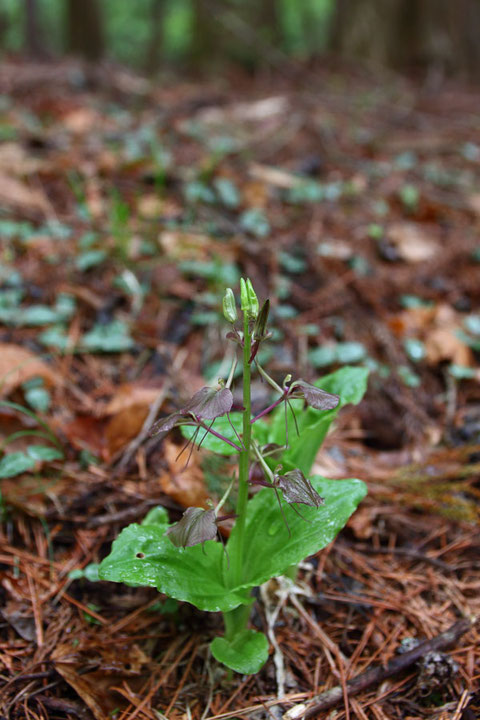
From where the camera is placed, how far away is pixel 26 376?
2400mm

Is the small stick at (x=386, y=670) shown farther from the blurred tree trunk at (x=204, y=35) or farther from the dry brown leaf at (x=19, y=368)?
the blurred tree trunk at (x=204, y=35)

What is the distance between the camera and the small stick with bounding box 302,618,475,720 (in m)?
1.50

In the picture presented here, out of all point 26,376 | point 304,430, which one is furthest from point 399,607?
point 26,376

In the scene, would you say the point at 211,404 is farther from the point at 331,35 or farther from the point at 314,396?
the point at 331,35

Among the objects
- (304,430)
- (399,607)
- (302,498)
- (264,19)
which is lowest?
(399,607)

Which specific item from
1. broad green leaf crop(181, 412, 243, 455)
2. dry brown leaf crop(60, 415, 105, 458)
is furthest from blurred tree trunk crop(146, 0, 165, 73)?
broad green leaf crop(181, 412, 243, 455)

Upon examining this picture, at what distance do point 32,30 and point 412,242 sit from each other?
22.0 feet

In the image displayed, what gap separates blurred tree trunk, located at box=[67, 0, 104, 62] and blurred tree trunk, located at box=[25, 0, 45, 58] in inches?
18.1

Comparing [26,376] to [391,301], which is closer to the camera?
[26,376]

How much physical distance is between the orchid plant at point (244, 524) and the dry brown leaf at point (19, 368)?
1.03 metres

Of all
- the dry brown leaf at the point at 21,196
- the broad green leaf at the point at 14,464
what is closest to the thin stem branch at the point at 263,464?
the broad green leaf at the point at 14,464

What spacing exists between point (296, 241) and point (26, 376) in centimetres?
188

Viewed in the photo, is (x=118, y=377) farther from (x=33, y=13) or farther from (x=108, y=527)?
(x=33, y=13)

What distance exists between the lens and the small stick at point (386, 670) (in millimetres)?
1502
